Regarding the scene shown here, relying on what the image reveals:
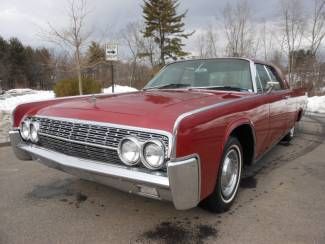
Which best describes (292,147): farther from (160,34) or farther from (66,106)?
(160,34)

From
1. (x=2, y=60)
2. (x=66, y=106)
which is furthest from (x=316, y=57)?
(x=2, y=60)

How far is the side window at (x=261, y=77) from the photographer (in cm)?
411

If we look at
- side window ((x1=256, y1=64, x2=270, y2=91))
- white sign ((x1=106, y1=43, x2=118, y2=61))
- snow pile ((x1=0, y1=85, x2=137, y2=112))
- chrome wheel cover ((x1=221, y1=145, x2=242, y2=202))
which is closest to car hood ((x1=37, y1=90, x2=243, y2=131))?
chrome wheel cover ((x1=221, y1=145, x2=242, y2=202))

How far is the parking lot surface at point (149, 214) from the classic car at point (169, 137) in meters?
0.30

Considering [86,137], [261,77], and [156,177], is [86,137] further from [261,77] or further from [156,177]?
[261,77]

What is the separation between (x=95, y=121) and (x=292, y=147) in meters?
4.52

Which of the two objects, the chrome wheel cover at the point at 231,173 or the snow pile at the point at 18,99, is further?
the snow pile at the point at 18,99

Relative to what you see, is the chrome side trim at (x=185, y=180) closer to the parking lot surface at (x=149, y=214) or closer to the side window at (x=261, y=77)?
the parking lot surface at (x=149, y=214)

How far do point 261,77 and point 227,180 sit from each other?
1787mm

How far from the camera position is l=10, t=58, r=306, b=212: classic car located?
234 cm

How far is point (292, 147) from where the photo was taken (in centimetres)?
601

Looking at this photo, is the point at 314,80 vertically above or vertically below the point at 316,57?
below

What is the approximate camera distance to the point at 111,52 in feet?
30.9

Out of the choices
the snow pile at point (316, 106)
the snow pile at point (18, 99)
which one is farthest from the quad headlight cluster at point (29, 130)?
the snow pile at point (316, 106)
